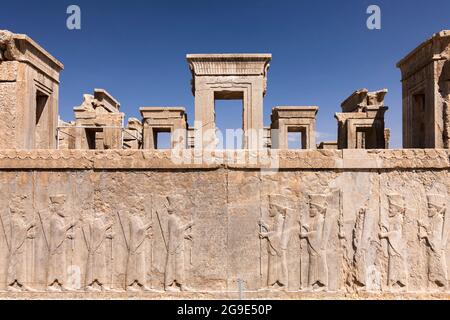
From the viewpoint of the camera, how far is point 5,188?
444cm

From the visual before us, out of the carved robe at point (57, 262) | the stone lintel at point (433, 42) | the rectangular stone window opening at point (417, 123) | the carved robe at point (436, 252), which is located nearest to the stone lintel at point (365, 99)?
the rectangular stone window opening at point (417, 123)

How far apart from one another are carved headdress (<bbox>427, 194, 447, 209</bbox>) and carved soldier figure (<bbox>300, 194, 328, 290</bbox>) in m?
1.36

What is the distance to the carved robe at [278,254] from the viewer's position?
4.38 meters

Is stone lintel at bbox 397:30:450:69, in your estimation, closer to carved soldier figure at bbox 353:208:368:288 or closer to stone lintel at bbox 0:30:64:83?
carved soldier figure at bbox 353:208:368:288

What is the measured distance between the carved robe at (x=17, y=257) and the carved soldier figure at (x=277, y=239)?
321cm

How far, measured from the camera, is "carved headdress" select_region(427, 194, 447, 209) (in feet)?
14.3

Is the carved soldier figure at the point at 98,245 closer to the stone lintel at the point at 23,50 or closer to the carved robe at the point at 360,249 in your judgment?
the stone lintel at the point at 23,50

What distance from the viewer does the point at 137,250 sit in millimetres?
4418

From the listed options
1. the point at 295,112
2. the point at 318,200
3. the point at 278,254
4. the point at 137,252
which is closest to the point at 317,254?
the point at 278,254

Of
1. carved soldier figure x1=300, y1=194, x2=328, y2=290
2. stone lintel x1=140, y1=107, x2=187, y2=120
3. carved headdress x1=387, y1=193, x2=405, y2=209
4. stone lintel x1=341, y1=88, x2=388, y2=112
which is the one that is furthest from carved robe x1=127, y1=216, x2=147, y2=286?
stone lintel x1=341, y1=88, x2=388, y2=112

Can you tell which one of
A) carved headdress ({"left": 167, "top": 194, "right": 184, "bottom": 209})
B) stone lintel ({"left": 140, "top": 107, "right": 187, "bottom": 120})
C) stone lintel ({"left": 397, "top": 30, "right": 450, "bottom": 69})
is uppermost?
stone lintel ({"left": 397, "top": 30, "right": 450, "bottom": 69})

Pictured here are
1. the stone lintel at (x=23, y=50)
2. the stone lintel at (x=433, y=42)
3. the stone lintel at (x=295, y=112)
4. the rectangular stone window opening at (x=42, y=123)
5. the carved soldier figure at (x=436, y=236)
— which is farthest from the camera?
the stone lintel at (x=295, y=112)

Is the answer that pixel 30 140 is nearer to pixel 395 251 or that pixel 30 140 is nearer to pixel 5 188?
pixel 5 188
